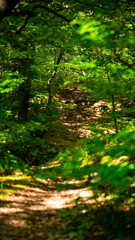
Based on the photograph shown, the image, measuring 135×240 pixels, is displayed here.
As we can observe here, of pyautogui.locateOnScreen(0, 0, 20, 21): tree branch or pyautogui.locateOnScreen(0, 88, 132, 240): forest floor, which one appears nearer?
pyautogui.locateOnScreen(0, 88, 132, 240): forest floor

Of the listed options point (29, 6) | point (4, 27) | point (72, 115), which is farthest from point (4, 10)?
point (72, 115)

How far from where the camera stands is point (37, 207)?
4.84m

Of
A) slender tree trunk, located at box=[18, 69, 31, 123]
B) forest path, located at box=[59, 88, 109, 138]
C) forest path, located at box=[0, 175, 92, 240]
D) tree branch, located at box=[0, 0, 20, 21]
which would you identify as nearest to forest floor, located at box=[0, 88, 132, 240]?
forest path, located at box=[0, 175, 92, 240]

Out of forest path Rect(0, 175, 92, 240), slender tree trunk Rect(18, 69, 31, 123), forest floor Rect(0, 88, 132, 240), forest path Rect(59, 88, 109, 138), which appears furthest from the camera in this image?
forest path Rect(59, 88, 109, 138)

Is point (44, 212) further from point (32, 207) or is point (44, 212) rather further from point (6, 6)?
point (6, 6)

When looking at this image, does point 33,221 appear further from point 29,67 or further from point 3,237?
point 29,67

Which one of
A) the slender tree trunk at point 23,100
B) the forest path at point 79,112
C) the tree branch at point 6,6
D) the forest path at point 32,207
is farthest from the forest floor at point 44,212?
the forest path at point 79,112

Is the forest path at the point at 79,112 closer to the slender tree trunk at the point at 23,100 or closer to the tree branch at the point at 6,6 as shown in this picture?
the slender tree trunk at the point at 23,100

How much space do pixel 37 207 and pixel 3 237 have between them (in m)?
1.52

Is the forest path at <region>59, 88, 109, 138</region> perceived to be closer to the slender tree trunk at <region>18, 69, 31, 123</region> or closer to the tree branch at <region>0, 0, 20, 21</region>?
the slender tree trunk at <region>18, 69, 31, 123</region>

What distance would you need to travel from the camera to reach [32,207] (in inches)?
189

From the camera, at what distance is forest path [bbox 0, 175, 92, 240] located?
360 centimetres

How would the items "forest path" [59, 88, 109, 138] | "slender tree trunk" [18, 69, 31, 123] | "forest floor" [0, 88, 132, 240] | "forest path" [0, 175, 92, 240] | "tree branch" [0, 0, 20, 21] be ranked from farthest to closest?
1. "forest path" [59, 88, 109, 138]
2. "slender tree trunk" [18, 69, 31, 123]
3. "tree branch" [0, 0, 20, 21]
4. "forest path" [0, 175, 92, 240]
5. "forest floor" [0, 88, 132, 240]

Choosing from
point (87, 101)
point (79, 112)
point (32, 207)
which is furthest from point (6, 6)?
point (79, 112)
